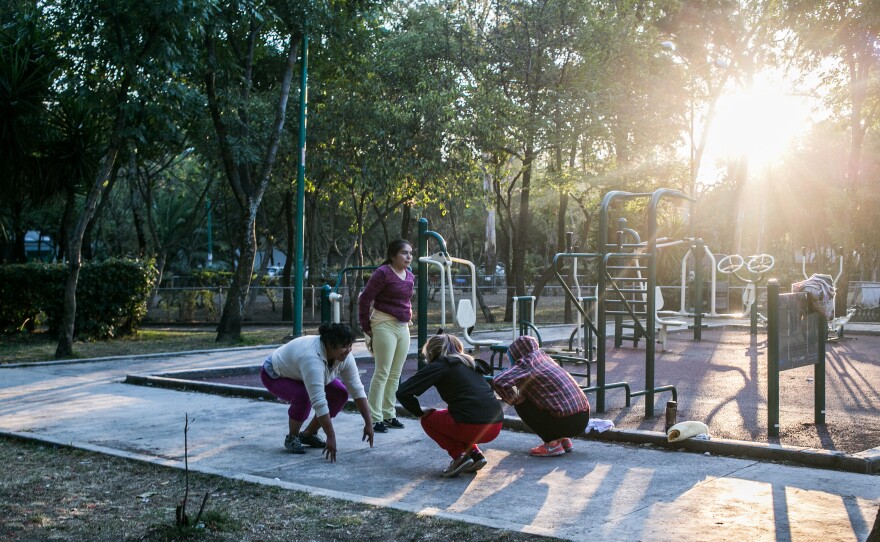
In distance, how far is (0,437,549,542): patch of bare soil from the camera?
5.00 metres

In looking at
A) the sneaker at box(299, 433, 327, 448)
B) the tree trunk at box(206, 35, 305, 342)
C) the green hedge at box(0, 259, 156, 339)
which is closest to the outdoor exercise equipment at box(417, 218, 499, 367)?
the sneaker at box(299, 433, 327, 448)

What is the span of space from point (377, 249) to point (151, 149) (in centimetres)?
3080

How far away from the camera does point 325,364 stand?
7.06 metres

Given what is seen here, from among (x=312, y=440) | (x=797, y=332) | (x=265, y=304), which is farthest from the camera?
(x=265, y=304)

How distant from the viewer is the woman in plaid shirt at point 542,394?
23.0 feet

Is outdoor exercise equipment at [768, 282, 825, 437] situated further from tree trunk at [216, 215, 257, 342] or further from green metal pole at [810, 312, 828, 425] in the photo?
tree trunk at [216, 215, 257, 342]

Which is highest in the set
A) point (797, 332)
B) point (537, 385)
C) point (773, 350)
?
point (797, 332)

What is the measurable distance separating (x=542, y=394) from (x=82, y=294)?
14.8 metres

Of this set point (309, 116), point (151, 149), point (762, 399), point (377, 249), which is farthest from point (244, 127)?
point (377, 249)

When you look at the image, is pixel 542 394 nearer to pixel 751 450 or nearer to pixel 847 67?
pixel 751 450

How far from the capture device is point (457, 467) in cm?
651

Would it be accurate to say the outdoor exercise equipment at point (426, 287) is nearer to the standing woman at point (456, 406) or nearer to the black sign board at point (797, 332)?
the standing woman at point (456, 406)

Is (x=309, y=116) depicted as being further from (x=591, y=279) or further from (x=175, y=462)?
(x=175, y=462)

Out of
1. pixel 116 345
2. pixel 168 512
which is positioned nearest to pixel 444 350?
pixel 168 512
